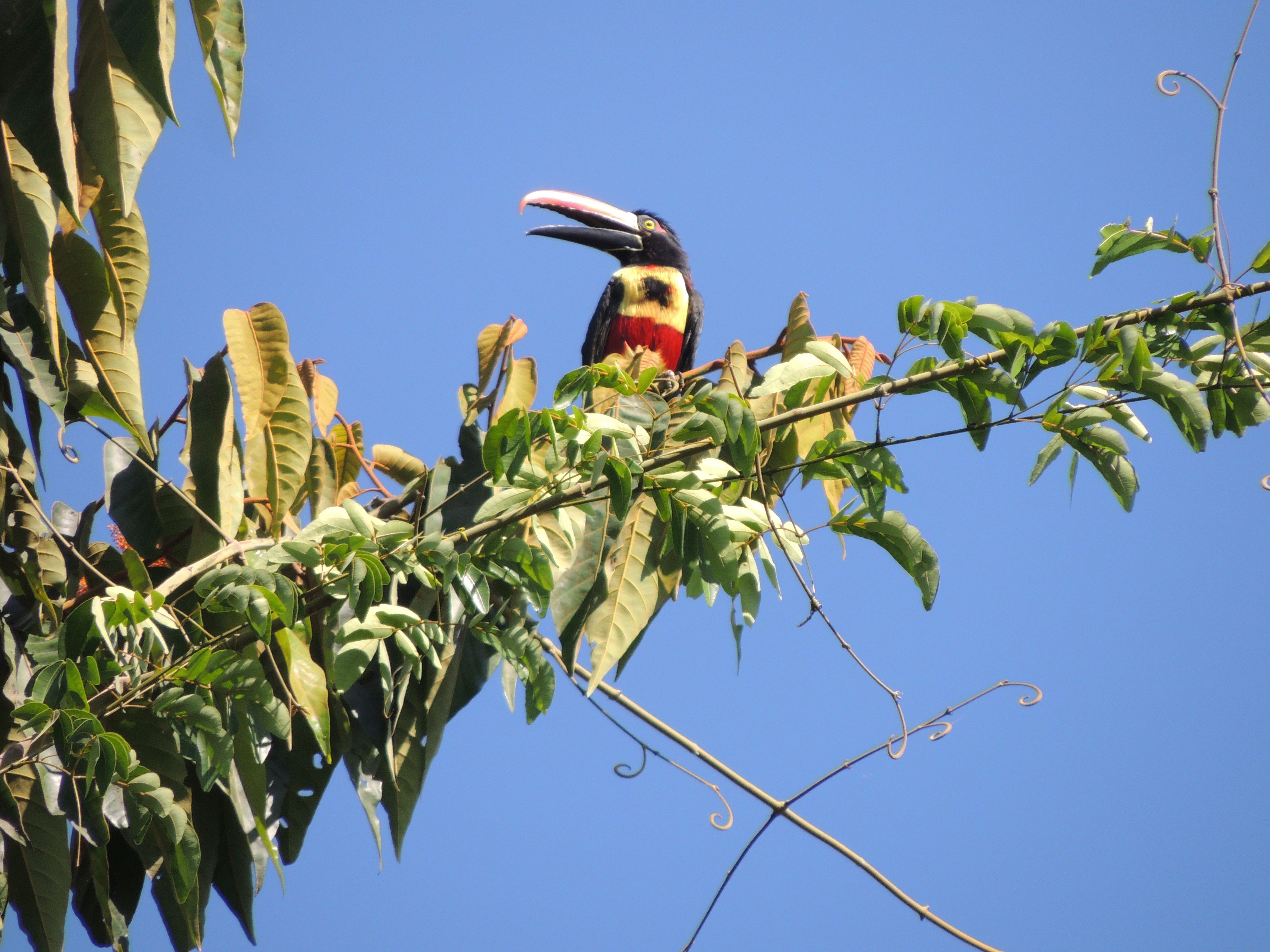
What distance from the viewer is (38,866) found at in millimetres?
2143

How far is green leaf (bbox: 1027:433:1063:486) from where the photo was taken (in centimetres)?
178

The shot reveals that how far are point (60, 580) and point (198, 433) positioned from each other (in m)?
0.40

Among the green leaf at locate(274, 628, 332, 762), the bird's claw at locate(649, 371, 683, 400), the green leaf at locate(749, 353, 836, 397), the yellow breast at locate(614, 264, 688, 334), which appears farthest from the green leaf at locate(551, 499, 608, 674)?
the yellow breast at locate(614, 264, 688, 334)

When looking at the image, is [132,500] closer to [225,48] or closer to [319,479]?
[319,479]

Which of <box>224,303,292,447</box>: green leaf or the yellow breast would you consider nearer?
<box>224,303,292,447</box>: green leaf

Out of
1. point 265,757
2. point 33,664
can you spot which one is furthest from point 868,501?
point 33,664

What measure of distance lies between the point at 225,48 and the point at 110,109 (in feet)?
0.74

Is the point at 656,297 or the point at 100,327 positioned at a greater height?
the point at 656,297

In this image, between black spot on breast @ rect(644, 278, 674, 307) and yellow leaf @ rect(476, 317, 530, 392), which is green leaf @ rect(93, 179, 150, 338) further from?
black spot on breast @ rect(644, 278, 674, 307)

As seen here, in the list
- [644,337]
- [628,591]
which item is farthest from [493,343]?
[644,337]

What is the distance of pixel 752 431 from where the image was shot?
5.91ft

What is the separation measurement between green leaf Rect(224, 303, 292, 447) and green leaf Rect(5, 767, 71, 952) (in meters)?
0.72

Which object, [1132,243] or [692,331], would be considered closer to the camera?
[1132,243]

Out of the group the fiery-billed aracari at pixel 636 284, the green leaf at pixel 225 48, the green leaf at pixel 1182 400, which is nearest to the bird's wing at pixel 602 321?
the fiery-billed aracari at pixel 636 284
